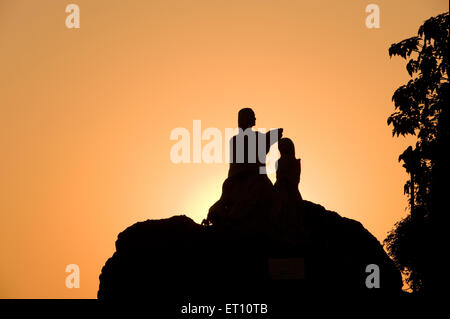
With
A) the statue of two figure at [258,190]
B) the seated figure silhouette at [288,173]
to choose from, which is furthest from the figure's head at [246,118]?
the seated figure silhouette at [288,173]

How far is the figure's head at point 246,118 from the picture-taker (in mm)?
17547

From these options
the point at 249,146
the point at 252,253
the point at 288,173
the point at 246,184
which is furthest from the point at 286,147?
the point at 252,253

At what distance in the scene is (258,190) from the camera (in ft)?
56.0

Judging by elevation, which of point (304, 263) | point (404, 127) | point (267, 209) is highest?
point (404, 127)

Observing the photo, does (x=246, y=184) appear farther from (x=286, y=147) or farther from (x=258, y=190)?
(x=286, y=147)

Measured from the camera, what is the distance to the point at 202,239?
16.3 m

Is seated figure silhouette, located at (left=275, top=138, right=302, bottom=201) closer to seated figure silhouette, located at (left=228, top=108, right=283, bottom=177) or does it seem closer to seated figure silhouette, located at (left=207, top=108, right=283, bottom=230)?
seated figure silhouette, located at (left=207, top=108, right=283, bottom=230)

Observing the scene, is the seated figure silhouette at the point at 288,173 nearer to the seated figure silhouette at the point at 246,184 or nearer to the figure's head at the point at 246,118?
the seated figure silhouette at the point at 246,184

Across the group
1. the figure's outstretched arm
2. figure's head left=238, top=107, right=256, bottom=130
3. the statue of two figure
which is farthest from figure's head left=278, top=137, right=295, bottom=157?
figure's head left=238, top=107, right=256, bottom=130

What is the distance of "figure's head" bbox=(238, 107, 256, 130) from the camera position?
1755cm

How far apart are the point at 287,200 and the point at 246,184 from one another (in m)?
1.19
